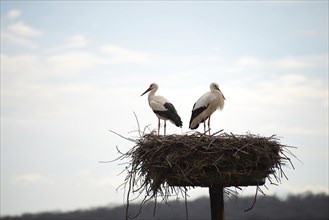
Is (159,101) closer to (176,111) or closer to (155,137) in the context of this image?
(176,111)

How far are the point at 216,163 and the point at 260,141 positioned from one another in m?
0.85

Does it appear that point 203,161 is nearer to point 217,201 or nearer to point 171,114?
point 217,201

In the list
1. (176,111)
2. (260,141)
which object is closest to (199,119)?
(176,111)

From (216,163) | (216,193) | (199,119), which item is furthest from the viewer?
(199,119)

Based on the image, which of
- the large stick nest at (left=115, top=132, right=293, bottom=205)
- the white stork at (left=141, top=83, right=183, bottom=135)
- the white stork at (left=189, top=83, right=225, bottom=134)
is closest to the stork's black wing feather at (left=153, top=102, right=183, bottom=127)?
the white stork at (left=141, top=83, right=183, bottom=135)

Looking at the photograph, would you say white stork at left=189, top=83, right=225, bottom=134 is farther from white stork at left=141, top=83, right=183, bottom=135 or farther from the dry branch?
the dry branch

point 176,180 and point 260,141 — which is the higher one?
point 260,141

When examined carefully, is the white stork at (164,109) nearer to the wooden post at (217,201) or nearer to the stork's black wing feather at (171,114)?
the stork's black wing feather at (171,114)

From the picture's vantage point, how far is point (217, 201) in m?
5.89

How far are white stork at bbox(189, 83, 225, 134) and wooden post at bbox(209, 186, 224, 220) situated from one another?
7.46ft

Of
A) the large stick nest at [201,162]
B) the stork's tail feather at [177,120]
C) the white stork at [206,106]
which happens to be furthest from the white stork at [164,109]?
the large stick nest at [201,162]

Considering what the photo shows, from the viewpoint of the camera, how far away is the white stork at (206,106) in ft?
26.1

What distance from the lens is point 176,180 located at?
5574 mm

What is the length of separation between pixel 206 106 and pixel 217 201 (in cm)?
239
